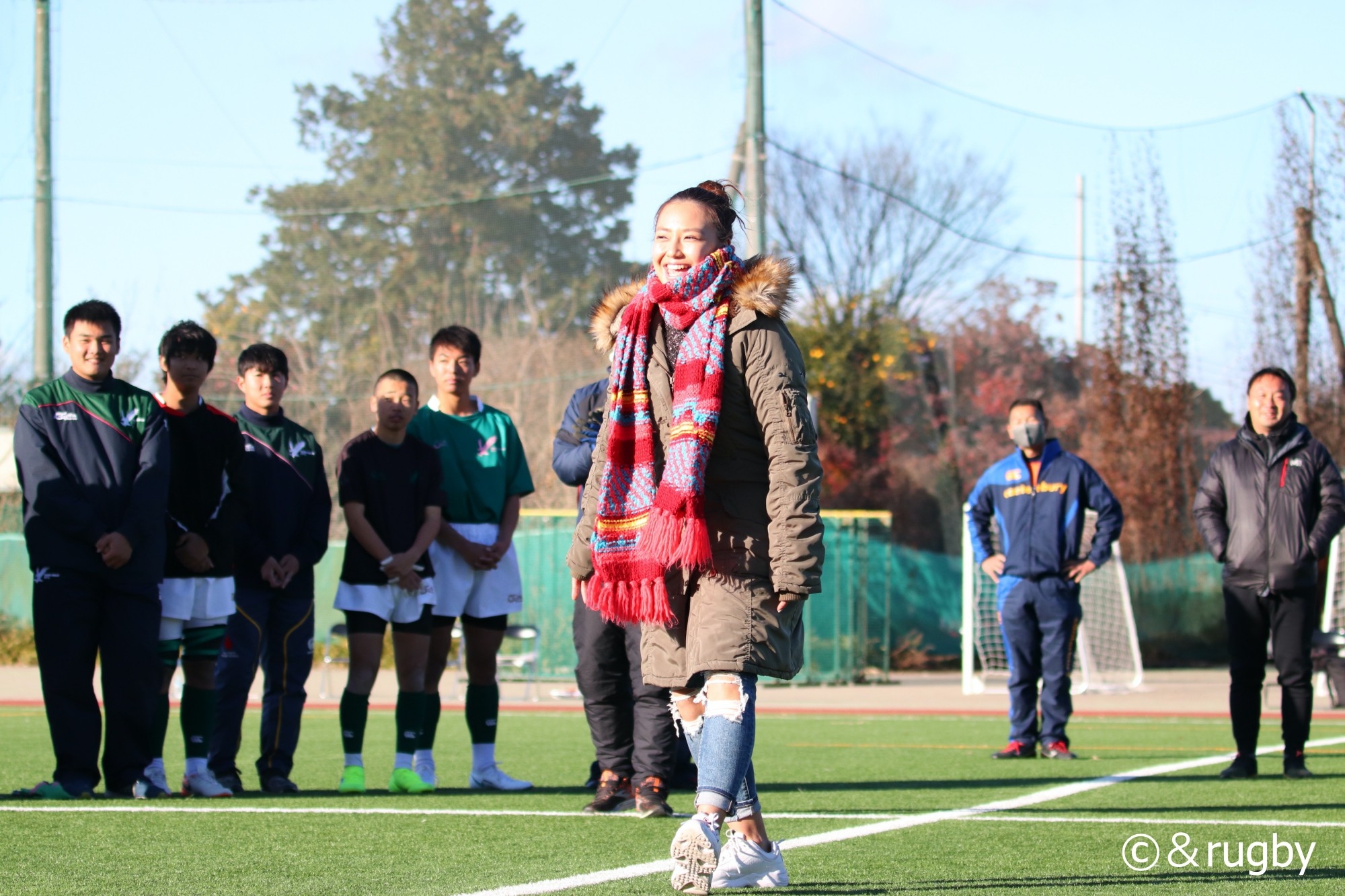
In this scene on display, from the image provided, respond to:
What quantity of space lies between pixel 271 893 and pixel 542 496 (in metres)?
18.1

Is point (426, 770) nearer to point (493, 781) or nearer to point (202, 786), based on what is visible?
point (493, 781)

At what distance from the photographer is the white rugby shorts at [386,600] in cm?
705

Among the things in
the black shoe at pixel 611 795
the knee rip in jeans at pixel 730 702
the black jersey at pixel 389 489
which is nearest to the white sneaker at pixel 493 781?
the black shoe at pixel 611 795

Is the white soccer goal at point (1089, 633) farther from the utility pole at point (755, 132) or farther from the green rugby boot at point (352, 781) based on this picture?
the green rugby boot at point (352, 781)

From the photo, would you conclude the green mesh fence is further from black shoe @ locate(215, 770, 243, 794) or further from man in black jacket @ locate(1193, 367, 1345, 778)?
black shoe @ locate(215, 770, 243, 794)

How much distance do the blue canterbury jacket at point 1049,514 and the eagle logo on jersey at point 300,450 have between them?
4064 millimetres

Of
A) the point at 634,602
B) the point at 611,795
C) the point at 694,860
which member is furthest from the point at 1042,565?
the point at 694,860

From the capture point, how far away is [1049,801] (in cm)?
651

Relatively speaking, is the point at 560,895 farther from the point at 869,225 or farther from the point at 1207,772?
the point at 869,225

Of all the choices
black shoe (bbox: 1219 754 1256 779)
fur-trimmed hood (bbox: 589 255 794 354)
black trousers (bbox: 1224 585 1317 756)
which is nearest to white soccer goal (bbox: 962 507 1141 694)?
black trousers (bbox: 1224 585 1317 756)

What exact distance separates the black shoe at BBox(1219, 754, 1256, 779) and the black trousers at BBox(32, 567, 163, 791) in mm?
5011

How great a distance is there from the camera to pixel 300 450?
24.4 feet

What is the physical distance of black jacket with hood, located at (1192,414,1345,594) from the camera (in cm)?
758

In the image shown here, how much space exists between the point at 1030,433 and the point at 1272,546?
193 cm
